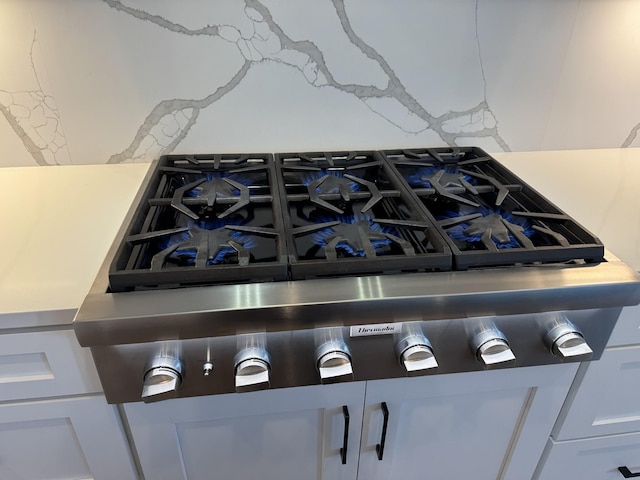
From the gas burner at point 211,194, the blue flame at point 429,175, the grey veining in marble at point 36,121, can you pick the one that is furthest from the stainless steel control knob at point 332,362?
the grey veining in marble at point 36,121

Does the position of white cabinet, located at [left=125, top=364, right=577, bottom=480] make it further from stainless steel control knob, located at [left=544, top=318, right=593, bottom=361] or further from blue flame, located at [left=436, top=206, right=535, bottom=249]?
blue flame, located at [left=436, top=206, right=535, bottom=249]

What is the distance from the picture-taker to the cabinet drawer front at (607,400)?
93cm

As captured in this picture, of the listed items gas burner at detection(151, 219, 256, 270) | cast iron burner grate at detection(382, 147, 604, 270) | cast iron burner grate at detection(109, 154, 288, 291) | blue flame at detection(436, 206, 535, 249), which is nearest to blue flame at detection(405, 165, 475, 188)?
cast iron burner grate at detection(382, 147, 604, 270)

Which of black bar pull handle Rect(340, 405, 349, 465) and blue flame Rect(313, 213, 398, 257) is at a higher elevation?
blue flame Rect(313, 213, 398, 257)

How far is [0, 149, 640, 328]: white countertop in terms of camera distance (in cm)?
72

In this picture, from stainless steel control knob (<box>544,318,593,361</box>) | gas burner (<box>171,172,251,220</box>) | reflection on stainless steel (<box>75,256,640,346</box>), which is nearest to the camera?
reflection on stainless steel (<box>75,256,640,346</box>)

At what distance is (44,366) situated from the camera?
765 mm

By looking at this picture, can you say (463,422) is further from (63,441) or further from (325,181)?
(63,441)

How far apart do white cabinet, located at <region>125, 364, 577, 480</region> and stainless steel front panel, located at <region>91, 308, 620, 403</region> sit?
0.06 meters

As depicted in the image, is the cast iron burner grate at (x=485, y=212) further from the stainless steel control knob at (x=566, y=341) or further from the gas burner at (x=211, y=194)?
the gas burner at (x=211, y=194)

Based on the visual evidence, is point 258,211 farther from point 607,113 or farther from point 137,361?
point 607,113

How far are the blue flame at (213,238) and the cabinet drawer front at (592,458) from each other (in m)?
0.86

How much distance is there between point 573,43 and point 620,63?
170mm

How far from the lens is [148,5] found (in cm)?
101
